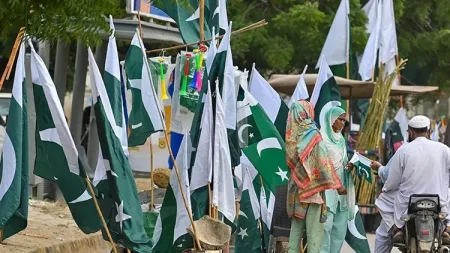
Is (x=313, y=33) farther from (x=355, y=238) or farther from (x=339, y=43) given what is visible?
(x=355, y=238)

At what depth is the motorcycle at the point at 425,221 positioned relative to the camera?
32.9 feet

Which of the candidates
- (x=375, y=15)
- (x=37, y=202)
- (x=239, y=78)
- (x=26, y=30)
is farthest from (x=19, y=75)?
(x=375, y=15)

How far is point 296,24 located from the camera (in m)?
20.5

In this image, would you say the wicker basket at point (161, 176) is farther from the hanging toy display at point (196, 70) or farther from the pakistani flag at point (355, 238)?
the pakistani flag at point (355, 238)

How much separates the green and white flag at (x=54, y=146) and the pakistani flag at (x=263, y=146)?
2136 mm

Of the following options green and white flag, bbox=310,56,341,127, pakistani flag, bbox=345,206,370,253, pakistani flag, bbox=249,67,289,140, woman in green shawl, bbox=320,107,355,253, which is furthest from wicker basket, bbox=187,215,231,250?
green and white flag, bbox=310,56,341,127

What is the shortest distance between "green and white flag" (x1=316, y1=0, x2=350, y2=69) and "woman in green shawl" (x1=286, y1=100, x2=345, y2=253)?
24.3ft

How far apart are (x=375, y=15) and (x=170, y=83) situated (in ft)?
28.9

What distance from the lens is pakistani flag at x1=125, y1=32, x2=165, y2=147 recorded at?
9.68 metres

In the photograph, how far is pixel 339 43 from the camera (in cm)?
1733

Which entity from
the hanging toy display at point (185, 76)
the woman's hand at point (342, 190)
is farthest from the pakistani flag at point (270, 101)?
the woman's hand at point (342, 190)

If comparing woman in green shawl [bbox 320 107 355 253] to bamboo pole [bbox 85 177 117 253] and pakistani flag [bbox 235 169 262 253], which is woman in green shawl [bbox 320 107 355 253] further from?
bamboo pole [bbox 85 177 117 253]

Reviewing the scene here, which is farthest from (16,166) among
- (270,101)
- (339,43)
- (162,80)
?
(339,43)

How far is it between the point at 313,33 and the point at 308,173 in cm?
1135
